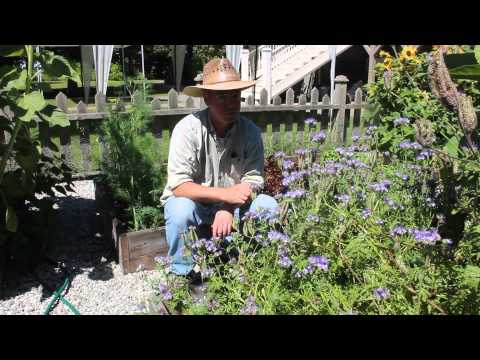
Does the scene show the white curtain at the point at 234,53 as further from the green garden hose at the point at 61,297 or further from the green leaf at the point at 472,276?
the green leaf at the point at 472,276

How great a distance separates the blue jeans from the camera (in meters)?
2.62

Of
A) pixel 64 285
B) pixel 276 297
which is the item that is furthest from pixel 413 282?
pixel 64 285

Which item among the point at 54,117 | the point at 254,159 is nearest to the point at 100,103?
the point at 54,117

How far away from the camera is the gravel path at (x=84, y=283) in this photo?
2898 millimetres

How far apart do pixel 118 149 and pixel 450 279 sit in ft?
8.75

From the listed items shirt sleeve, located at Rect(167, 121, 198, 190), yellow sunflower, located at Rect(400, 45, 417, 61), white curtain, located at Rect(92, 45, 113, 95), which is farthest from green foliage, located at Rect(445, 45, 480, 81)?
white curtain, located at Rect(92, 45, 113, 95)

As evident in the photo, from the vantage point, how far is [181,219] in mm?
2625

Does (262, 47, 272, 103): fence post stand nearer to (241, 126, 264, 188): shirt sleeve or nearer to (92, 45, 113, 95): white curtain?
(92, 45, 113, 95): white curtain

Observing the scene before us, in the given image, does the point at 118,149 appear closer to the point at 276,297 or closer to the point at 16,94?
the point at 16,94

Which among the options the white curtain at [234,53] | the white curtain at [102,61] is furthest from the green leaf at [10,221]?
the white curtain at [234,53]

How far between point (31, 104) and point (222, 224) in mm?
1254

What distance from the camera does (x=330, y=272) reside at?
2154 millimetres

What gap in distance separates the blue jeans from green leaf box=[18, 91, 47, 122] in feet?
3.01

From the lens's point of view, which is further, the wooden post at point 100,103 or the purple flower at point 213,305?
the wooden post at point 100,103
